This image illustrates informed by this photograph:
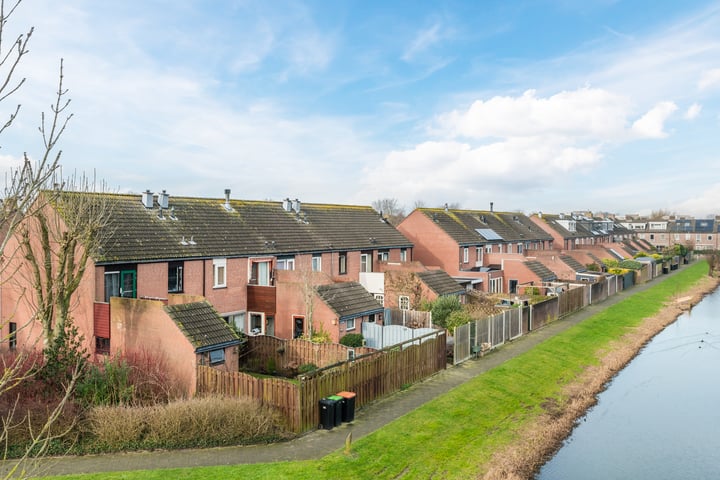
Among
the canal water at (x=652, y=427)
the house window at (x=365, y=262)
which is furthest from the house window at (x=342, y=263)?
the canal water at (x=652, y=427)

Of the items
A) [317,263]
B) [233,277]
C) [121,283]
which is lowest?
[233,277]

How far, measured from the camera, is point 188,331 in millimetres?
20156

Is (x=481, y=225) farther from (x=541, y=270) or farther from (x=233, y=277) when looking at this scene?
(x=233, y=277)

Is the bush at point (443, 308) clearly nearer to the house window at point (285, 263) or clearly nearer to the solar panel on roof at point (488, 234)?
the house window at point (285, 263)

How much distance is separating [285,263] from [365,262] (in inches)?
356

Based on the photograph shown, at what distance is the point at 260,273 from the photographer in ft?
107

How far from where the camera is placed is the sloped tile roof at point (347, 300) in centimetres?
2748

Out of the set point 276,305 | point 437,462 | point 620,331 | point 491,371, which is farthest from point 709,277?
point 437,462

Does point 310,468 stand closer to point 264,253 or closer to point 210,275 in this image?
point 210,275

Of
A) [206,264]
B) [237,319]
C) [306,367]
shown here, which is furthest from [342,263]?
[306,367]

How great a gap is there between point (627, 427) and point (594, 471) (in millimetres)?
4660

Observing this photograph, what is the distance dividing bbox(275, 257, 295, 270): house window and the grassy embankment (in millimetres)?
14861

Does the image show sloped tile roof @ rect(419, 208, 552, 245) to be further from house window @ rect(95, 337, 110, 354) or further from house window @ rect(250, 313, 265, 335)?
house window @ rect(95, 337, 110, 354)

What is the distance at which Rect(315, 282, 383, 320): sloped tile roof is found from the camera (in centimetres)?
2748
